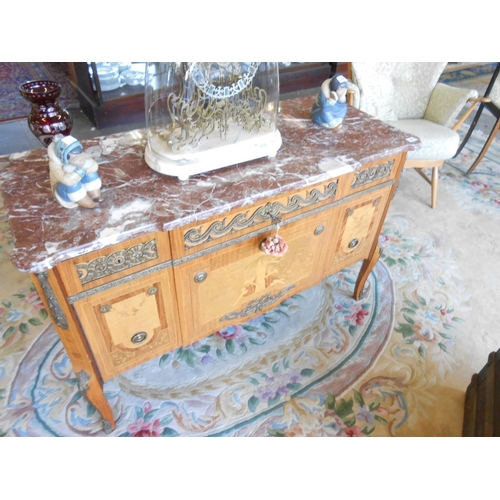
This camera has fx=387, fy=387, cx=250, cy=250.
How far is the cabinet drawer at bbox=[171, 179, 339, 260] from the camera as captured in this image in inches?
41.7

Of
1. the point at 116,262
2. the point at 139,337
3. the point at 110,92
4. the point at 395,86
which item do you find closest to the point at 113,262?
the point at 116,262

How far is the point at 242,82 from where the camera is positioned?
3.91ft

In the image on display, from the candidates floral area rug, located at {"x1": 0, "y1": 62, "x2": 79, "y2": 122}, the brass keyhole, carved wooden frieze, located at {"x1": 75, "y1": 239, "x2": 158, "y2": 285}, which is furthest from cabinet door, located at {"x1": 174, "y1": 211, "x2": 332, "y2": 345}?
floral area rug, located at {"x1": 0, "y1": 62, "x2": 79, "y2": 122}

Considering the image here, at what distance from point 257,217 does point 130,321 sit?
1.57 feet

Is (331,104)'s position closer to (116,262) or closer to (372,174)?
(372,174)

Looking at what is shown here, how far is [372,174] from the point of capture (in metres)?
1.35

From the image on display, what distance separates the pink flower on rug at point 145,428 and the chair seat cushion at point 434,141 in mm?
1912

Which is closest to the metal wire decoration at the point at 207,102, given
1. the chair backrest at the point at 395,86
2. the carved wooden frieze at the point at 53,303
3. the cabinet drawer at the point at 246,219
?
the cabinet drawer at the point at 246,219

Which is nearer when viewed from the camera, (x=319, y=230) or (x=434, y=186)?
(x=319, y=230)

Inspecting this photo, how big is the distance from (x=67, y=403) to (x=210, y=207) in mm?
1013

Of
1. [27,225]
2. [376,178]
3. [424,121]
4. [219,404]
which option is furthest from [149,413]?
[424,121]

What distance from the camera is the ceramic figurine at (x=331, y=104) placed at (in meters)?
1.32

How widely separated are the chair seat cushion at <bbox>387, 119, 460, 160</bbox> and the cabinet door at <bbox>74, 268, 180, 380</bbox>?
1.73 m

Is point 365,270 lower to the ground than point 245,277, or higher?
lower
